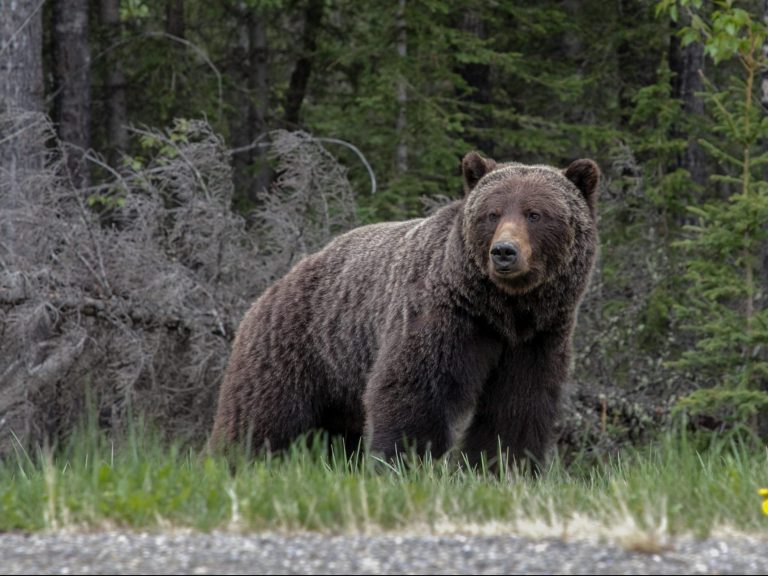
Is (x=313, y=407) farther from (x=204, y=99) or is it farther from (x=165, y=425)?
(x=204, y=99)

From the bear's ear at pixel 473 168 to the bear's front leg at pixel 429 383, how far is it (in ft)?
2.70

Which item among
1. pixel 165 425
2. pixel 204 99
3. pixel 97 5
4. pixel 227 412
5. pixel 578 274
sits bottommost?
pixel 165 425

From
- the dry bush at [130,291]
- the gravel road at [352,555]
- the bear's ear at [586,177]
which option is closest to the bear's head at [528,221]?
the bear's ear at [586,177]

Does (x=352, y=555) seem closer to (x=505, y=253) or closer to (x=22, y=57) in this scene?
(x=505, y=253)

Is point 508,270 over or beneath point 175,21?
Answer: beneath

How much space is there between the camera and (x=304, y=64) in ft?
63.4

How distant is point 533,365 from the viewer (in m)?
6.65

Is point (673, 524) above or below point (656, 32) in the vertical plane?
below

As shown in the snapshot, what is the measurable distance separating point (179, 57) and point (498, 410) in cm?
1095

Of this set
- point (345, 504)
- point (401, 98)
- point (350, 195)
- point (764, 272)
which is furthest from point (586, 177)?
point (401, 98)

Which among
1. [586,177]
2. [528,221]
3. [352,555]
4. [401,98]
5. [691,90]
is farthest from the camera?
[691,90]

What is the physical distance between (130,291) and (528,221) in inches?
201

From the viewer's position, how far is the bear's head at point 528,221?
20.3 ft

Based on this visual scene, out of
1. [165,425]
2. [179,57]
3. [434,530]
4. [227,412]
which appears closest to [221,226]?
[165,425]
